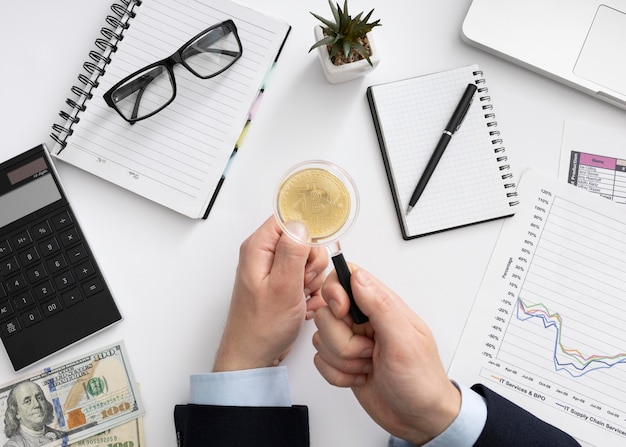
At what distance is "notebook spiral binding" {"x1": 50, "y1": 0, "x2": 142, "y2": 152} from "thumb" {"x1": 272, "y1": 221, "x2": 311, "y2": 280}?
459mm

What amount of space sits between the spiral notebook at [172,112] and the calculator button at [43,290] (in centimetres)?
21

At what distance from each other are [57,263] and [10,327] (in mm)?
135

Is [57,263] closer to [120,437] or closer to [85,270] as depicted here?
[85,270]

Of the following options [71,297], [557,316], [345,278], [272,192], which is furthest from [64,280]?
[557,316]

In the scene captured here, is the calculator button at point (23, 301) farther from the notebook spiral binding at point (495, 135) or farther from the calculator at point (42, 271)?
the notebook spiral binding at point (495, 135)

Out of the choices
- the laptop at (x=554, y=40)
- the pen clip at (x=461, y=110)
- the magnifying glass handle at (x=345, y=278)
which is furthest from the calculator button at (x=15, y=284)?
the laptop at (x=554, y=40)

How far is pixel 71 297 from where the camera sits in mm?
972

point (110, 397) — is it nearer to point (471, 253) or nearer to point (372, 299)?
point (372, 299)

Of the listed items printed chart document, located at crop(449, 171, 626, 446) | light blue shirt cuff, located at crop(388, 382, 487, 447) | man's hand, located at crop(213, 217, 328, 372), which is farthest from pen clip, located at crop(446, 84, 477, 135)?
light blue shirt cuff, located at crop(388, 382, 487, 447)

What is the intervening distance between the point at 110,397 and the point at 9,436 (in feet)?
0.61

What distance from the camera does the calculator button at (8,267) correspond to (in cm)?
97

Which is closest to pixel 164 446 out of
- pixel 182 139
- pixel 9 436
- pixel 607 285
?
pixel 9 436

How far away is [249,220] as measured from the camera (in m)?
1.00

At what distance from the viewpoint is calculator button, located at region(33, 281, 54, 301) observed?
38.2 inches
